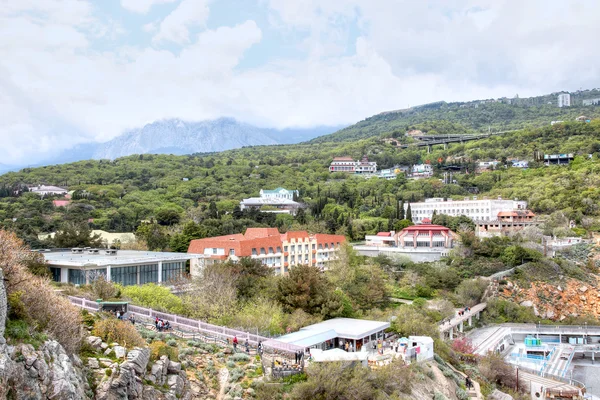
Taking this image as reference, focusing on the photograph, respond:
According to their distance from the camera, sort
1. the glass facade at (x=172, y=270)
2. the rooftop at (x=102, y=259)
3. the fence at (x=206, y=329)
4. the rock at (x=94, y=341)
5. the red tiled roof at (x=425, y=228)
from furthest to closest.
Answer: the red tiled roof at (x=425, y=228)
the glass facade at (x=172, y=270)
the rooftop at (x=102, y=259)
the fence at (x=206, y=329)
the rock at (x=94, y=341)

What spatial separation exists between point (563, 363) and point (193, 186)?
265ft

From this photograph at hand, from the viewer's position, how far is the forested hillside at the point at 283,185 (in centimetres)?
7638

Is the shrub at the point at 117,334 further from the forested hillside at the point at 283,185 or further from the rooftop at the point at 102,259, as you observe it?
the forested hillside at the point at 283,185

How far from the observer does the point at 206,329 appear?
87.3ft

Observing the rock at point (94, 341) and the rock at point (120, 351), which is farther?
the rock at point (94, 341)

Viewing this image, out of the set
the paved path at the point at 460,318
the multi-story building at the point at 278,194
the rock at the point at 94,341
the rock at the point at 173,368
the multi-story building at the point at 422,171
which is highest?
the multi-story building at the point at 422,171

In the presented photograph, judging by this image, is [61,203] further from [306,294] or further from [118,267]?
[306,294]

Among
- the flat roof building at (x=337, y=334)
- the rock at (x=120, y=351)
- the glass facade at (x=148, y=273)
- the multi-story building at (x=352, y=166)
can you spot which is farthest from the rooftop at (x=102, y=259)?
the multi-story building at (x=352, y=166)

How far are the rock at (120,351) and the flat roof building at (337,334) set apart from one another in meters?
9.74

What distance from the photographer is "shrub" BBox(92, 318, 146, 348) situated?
20.5 m

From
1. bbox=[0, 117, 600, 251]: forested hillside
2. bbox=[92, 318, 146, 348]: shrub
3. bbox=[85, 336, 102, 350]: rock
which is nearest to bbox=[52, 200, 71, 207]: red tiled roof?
bbox=[0, 117, 600, 251]: forested hillside

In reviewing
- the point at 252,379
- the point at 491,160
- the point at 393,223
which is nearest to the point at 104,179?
the point at 393,223

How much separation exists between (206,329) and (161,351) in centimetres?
583

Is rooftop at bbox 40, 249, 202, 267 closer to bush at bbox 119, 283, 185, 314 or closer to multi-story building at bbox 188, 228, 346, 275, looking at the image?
multi-story building at bbox 188, 228, 346, 275
